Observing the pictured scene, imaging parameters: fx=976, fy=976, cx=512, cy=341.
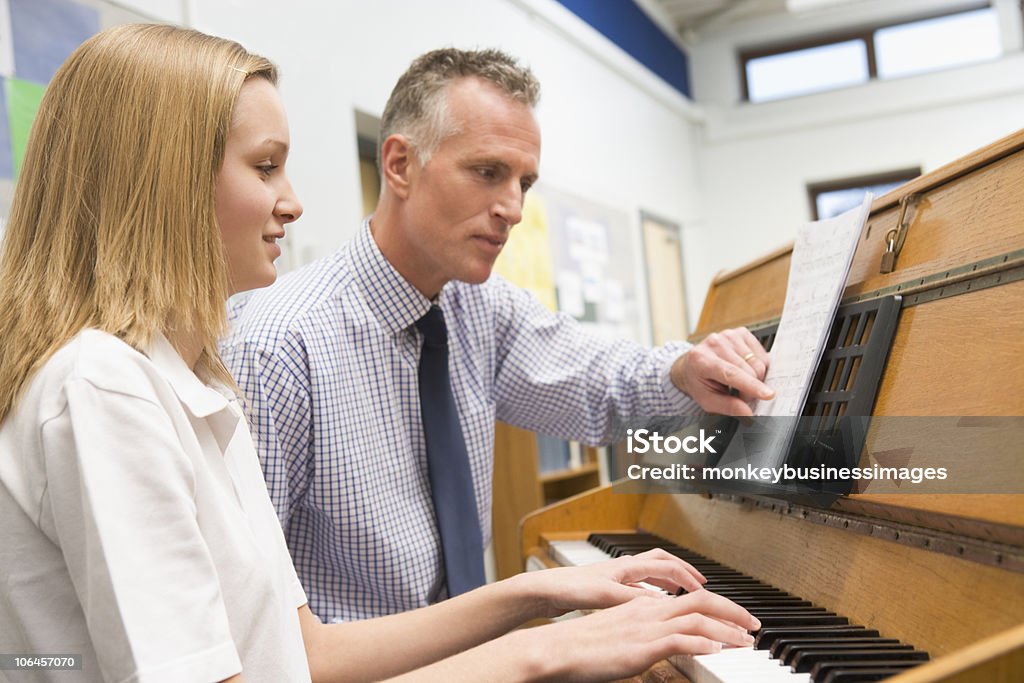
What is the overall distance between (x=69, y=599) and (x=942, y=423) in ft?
2.81

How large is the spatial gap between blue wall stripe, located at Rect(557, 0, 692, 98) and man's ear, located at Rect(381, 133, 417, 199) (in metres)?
3.39

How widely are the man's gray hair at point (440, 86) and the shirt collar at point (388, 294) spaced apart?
233 millimetres

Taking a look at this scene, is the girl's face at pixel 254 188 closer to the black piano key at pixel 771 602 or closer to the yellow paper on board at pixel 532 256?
the black piano key at pixel 771 602

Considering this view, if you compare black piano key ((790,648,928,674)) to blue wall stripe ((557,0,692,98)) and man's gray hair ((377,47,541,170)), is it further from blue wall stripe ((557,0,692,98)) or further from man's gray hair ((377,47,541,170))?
blue wall stripe ((557,0,692,98))

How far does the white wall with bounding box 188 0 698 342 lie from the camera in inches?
110

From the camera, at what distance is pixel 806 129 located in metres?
6.85

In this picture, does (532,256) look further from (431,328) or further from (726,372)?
(726,372)

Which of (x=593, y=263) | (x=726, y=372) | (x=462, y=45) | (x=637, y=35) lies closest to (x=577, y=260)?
(x=593, y=263)

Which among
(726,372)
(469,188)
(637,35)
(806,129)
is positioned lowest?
(726,372)

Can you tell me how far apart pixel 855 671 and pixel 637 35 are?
589 cm

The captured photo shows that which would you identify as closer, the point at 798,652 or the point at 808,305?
the point at 798,652

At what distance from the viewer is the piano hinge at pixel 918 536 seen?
0.85 m

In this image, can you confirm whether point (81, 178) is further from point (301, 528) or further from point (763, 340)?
point (763, 340)

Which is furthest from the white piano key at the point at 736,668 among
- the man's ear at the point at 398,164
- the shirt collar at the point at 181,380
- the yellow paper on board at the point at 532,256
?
the yellow paper on board at the point at 532,256
